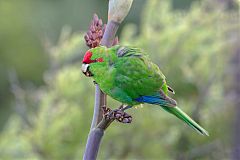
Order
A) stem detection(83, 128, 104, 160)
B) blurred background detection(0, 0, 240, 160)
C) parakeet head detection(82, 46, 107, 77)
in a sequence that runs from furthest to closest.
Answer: blurred background detection(0, 0, 240, 160), parakeet head detection(82, 46, 107, 77), stem detection(83, 128, 104, 160)

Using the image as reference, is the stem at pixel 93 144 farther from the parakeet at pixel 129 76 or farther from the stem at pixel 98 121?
the parakeet at pixel 129 76

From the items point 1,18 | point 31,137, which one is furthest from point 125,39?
point 1,18

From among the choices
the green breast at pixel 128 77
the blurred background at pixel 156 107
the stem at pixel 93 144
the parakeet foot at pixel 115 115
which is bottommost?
the stem at pixel 93 144

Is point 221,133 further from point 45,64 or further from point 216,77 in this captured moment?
point 45,64

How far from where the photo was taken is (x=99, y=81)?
1219mm

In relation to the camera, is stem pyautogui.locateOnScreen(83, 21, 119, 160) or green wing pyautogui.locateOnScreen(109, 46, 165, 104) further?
green wing pyautogui.locateOnScreen(109, 46, 165, 104)

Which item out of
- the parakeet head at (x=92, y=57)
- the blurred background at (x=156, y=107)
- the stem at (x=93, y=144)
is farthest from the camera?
the blurred background at (x=156, y=107)

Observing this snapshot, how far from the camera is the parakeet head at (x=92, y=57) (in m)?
1.18

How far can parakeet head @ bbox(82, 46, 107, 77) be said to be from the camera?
3.89 ft

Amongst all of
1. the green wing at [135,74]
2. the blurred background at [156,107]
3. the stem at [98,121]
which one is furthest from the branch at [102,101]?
the blurred background at [156,107]

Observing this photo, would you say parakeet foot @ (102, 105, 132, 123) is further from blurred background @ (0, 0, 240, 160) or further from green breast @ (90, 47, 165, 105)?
blurred background @ (0, 0, 240, 160)

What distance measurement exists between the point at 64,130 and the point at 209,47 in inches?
40.9

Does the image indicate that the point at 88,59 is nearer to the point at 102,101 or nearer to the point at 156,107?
the point at 102,101

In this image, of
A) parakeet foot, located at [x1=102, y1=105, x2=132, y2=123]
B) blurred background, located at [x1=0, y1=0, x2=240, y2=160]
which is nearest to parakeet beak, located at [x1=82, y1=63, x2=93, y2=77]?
parakeet foot, located at [x1=102, y1=105, x2=132, y2=123]
